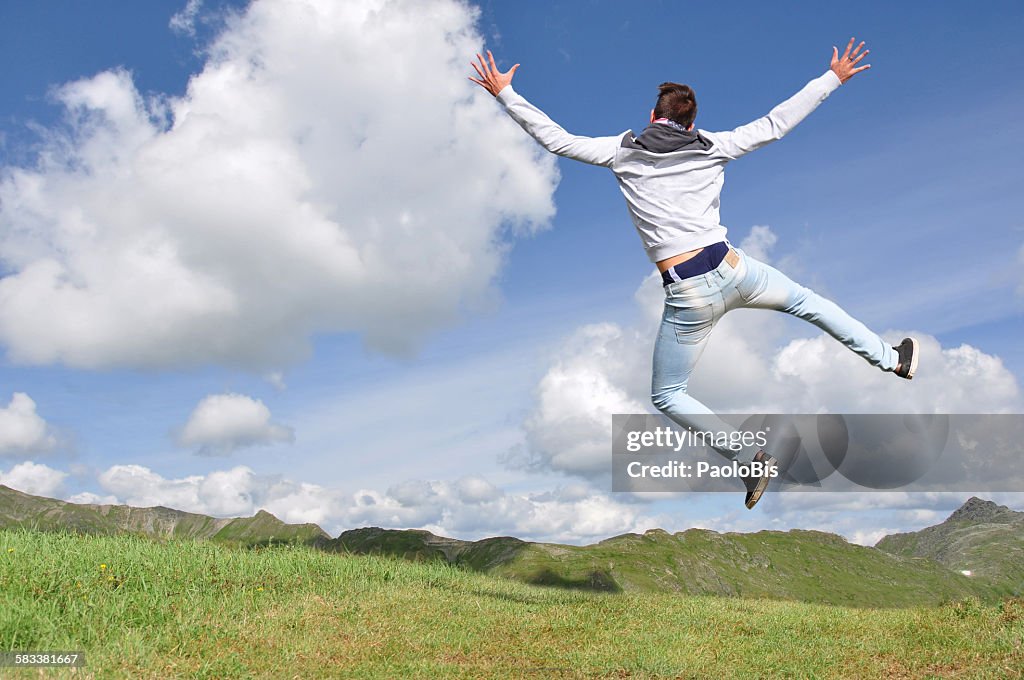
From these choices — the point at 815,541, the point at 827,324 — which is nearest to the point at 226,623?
the point at 827,324

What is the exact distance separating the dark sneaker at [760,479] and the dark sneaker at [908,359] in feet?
5.72

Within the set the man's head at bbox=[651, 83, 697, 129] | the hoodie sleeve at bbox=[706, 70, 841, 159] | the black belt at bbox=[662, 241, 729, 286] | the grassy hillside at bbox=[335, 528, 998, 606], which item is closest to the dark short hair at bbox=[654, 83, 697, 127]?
the man's head at bbox=[651, 83, 697, 129]

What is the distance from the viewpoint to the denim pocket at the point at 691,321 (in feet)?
24.2

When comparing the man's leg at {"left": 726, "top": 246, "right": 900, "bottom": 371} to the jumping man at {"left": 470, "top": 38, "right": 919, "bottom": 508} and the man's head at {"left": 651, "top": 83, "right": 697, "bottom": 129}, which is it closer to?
the jumping man at {"left": 470, "top": 38, "right": 919, "bottom": 508}

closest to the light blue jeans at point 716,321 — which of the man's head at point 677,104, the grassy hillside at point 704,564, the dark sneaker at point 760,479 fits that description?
the dark sneaker at point 760,479

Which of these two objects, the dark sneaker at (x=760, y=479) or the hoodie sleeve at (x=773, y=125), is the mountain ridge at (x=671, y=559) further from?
the hoodie sleeve at (x=773, y=125)

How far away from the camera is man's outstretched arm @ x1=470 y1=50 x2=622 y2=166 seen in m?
7.87

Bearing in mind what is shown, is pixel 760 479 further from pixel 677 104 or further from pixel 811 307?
pixel 677 104

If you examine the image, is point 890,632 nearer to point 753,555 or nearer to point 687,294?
point 687,294

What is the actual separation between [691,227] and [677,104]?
147 centimetres

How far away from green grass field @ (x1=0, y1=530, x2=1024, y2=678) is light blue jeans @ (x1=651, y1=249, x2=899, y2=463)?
2.54 m

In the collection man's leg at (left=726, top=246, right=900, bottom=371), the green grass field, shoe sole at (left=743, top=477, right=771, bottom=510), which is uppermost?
man's leg at (left=726, top=246, right=900, bottom=371)

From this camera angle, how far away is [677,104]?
7.82 m

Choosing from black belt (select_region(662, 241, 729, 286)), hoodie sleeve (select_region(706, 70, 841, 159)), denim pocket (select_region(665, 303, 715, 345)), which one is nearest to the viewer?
black belt (select_region(662, 241, 729, 286))
